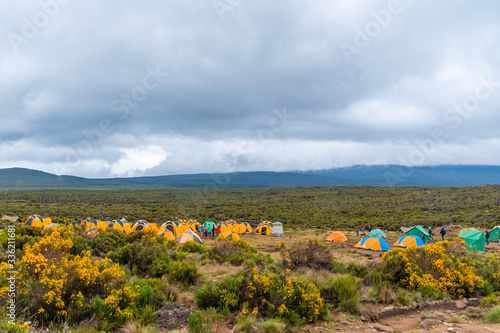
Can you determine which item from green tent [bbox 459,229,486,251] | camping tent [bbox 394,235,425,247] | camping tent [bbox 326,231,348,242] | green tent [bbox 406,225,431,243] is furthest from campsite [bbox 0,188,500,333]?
green tent [bbox 406,225,431,243]

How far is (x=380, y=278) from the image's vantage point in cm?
966

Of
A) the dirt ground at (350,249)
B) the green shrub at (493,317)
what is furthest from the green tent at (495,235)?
the green shrub at (493,317)

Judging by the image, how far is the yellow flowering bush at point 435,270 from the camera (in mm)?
9141

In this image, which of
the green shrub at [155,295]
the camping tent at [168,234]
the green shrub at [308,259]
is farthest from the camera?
the camping tent at [168,234]

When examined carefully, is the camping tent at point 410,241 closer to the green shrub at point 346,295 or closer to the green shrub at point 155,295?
the green shrub at point 346,295

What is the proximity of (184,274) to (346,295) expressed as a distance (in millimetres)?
4826

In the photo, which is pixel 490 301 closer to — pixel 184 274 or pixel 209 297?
pixel 209 297

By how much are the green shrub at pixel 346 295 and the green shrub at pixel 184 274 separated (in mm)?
4314

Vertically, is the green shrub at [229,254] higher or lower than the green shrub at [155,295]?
lower

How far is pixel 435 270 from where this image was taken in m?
9.68

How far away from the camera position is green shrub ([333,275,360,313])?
7.65 m

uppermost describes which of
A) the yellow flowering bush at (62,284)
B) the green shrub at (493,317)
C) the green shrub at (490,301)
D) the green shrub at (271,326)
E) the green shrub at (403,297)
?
the yellow flowering bush at (62,284)

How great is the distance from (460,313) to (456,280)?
177 cm

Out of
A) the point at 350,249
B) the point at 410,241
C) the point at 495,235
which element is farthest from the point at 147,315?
the point at 495,235
